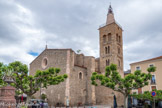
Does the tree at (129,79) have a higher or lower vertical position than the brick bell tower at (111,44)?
lower

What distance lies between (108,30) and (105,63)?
8.55 m

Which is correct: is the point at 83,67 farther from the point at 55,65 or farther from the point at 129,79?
the point at 129,79

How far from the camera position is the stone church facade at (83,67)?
26.1 m

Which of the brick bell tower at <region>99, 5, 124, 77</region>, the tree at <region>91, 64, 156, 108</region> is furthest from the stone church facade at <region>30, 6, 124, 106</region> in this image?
the tree at <region>91, 64, 156, 108</region>

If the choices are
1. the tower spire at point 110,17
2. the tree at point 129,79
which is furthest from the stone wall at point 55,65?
the tower spire at point 110,17

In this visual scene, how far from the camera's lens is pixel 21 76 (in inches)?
674

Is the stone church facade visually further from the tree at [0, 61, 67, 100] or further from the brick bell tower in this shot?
→ the tree at [0, 61, 67, 100]

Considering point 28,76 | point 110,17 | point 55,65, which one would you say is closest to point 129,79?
point 28,76

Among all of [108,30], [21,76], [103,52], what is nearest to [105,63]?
[103,52]

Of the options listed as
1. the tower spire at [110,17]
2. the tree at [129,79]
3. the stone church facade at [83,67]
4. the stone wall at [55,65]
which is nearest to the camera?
the tree at [129,79]

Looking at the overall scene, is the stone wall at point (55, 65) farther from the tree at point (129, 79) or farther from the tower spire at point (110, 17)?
the tower spire at point (110, 17)

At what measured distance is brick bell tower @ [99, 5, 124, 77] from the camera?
34781mm

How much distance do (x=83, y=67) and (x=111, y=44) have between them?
10055mm

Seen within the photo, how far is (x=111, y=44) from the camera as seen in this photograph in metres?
35.5
